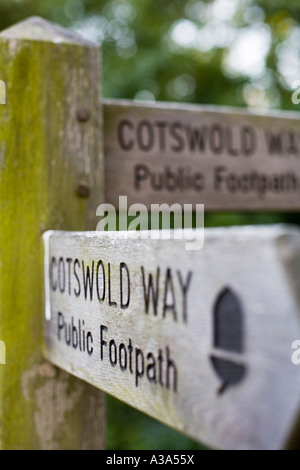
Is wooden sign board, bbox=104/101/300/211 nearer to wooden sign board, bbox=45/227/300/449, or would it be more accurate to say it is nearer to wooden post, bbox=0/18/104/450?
wooden post, bbox=0/18/104/450

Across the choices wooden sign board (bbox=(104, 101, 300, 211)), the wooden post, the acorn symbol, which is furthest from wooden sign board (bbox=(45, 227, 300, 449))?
wooden sign board (bbox=(104, 101, 300, 211))

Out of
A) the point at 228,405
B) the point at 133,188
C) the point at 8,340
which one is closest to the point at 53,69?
Result: the point at 133,188

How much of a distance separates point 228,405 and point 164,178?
2.53ft

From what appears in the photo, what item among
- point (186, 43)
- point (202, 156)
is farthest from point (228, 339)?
point (186, 43)

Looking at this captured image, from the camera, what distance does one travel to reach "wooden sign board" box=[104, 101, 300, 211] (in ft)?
3.70

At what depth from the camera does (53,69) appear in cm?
99

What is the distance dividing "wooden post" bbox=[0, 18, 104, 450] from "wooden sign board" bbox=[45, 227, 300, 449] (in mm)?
276

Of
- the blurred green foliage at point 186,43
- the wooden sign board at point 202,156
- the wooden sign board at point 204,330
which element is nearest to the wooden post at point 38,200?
the wooden sign board at point 202,156

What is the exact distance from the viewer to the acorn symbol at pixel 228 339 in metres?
0.43

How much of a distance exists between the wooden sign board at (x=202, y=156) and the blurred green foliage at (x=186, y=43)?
8.40 feet

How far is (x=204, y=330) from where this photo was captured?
0.47 metres

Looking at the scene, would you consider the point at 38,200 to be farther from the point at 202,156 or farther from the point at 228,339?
the point at 228,339

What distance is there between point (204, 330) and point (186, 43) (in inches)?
170

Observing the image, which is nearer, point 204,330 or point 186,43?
point 204,330
